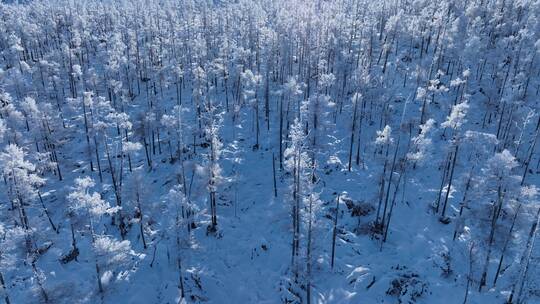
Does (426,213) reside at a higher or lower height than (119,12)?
lower

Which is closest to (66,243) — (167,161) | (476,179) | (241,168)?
(167,161)

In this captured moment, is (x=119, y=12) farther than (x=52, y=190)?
Yes

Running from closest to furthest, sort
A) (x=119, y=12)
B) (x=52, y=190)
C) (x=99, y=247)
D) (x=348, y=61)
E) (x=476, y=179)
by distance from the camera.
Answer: (x=99, y=247) < (x=476, y=179) < (x=52, y=190) < (x=348, y=61) < (x=119, y=12)

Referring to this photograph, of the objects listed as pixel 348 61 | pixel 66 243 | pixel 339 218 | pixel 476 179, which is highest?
pixel 348 61

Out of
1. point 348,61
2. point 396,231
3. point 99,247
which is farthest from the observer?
point 348,61

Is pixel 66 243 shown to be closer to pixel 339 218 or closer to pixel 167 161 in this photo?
pixel 167 161

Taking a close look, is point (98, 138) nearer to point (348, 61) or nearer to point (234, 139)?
point (234, 139)
